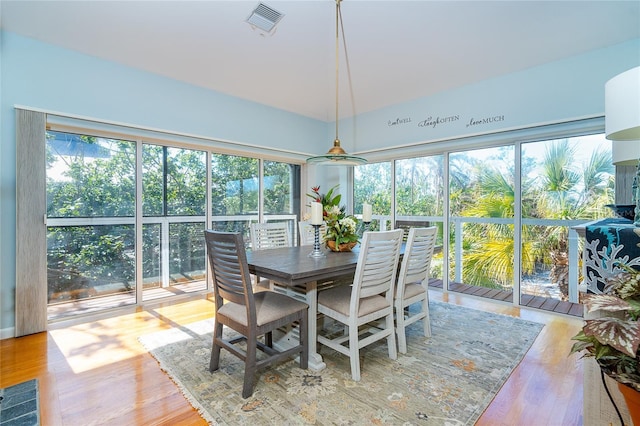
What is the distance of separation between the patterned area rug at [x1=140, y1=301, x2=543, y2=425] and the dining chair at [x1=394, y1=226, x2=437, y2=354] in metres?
0.20

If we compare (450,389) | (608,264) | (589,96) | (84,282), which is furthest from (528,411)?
(84,282)

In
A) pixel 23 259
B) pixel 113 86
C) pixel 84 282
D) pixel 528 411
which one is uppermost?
pixel 113 86

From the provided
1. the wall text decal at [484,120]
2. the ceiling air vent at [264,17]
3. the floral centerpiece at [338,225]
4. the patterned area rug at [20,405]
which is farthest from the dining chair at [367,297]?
the wall text decal at [484,120]

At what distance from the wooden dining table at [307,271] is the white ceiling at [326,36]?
1.90 m

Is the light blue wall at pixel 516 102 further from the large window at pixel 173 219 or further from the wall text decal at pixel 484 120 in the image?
the large window at pixel 173 219

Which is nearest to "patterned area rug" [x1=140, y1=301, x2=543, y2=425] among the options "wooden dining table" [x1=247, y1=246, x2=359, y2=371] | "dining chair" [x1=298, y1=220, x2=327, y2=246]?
"wooden dining table" [x1=247, y1=246, x2=359, y2=371]

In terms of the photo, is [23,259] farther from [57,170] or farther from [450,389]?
[450,389]

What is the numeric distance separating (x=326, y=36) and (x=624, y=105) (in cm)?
222

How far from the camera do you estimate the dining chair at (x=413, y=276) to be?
7.71ft

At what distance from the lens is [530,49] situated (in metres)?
2.89

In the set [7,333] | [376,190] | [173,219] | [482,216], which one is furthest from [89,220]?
[482,216]

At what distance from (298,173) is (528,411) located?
162 inches

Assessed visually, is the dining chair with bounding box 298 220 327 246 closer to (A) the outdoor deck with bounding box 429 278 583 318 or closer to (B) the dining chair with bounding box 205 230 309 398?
(B) the dining chair with bounding box 205 230 309 398

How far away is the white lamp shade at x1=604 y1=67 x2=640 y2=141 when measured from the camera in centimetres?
108
